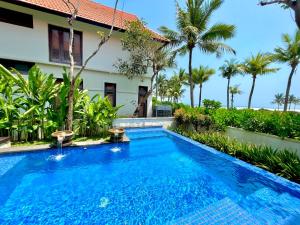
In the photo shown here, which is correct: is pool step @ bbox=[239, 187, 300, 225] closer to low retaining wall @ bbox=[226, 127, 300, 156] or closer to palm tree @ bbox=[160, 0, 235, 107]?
low retaining wall @ bbox=[226, 127, 300, 156]

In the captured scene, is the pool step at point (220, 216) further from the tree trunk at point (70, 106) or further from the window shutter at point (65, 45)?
the window shutter at point (65, 45)

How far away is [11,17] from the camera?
1025 centimetres

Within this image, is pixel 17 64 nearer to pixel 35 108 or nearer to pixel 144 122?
pixel 35 108

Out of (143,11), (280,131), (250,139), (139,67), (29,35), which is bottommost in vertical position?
(250,139)

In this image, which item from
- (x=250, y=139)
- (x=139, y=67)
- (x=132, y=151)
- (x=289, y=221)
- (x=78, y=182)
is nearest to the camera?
(x=289, y=221)

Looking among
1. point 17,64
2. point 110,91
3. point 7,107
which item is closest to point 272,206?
point 7,107

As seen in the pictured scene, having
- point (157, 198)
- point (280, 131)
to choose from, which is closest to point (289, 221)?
point (157, 198)

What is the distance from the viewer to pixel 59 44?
38.9 feet

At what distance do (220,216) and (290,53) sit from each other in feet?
84.8

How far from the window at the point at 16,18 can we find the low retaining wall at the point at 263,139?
518 inches

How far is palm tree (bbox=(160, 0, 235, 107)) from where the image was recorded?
14250 mm

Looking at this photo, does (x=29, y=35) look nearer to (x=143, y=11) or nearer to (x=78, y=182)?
(x=143, y=11)

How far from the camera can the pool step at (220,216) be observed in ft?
11.4

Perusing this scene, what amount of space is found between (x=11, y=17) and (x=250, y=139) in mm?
14364
